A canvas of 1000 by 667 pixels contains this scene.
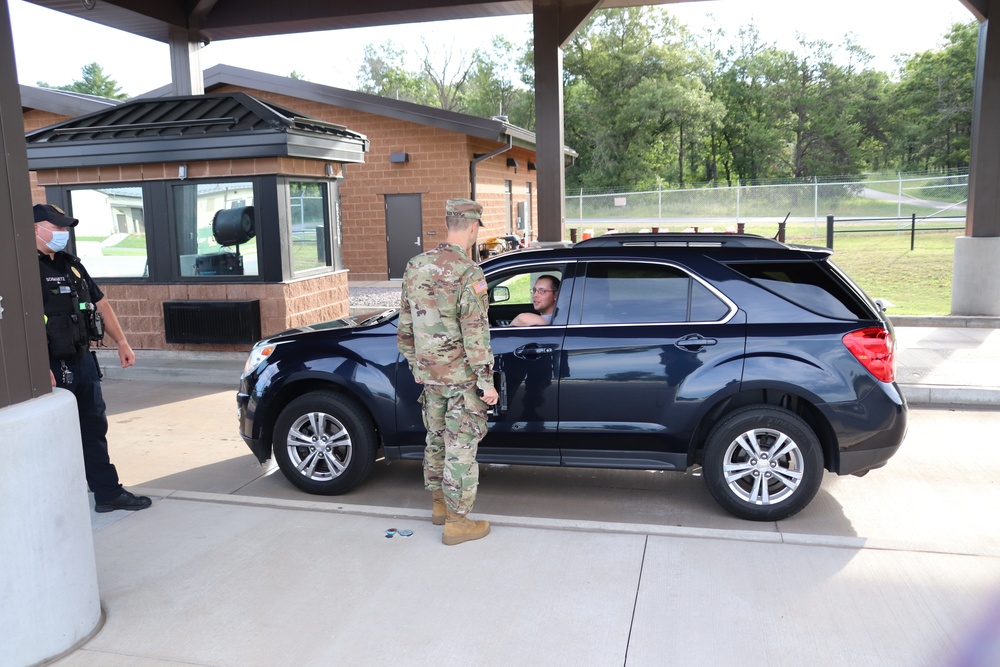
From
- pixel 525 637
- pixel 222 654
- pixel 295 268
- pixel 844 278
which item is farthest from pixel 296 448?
pixel 295 268

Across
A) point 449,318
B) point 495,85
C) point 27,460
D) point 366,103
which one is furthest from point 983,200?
point 495,85

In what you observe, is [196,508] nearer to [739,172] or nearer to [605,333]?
[605,333]

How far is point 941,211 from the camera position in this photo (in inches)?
1180

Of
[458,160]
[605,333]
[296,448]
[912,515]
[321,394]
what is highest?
[458,160]

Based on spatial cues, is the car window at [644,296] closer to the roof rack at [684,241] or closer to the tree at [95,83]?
the roof rack at [684,241]

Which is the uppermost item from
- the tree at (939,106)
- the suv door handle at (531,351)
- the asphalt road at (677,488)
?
the tree at (939,106)

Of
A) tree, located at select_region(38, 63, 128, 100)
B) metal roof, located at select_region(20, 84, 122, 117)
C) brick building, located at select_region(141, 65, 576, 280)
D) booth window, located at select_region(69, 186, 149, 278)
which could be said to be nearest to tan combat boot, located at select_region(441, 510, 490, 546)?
booth window, located at select_region(69, 186, 149, 278)

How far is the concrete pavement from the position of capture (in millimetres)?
3771

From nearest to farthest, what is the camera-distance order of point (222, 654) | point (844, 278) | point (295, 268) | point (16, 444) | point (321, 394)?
point (16, 444) < point (222, 654) < point (844, 278) < point (321, 394) < point (295, 268)

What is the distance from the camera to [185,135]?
10305 mm

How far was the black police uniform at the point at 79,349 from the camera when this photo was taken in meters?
5.25

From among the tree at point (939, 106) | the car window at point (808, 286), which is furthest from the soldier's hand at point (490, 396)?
the tree at point (939, 106)

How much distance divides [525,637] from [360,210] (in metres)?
18.3

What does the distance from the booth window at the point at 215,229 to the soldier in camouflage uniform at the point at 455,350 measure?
6.17 meters
